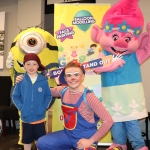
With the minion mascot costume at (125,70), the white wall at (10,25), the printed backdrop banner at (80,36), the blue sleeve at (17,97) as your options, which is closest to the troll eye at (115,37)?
the minion mascot costume at (125,70)

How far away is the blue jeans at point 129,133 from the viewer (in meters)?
2.05

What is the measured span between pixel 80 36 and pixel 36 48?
606mm

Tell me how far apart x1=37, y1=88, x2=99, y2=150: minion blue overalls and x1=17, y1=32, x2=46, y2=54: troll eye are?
80 centimetres

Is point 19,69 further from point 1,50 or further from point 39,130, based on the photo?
point 1,50

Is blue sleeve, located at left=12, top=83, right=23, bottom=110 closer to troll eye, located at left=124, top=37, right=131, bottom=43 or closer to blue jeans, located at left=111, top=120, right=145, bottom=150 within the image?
blue jeans, located at left=111, top=120, right=145, bottom=150

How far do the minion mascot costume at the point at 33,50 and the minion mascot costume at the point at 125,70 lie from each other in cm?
54

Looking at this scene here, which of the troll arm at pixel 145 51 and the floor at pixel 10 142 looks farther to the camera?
the floor at pixel 10 142

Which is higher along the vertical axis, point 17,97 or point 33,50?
point 33,50

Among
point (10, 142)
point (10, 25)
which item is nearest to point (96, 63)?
point (10, 142)

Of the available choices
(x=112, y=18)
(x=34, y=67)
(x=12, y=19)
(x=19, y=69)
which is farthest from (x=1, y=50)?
(x=112, y=18)

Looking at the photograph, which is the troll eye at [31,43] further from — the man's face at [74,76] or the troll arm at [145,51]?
the troll arm at [145,51]

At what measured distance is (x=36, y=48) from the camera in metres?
2.30

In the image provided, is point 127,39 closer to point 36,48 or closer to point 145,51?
point 145,51

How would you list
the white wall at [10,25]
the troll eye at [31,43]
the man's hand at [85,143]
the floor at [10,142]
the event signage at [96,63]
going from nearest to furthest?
the man's hand at [85,143]
the event signage at [96,63]
the troll eye at [31,43]
the floor at [10,142]
the white wall at [10,25]
